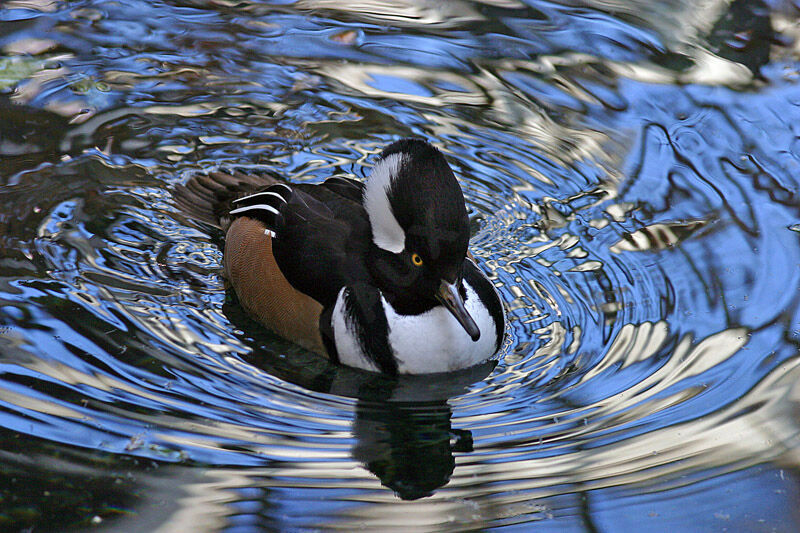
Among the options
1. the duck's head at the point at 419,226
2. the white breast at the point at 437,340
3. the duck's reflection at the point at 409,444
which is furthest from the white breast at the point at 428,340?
the duck's reflection at the point at 409,444

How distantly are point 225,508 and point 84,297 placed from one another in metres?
1.98

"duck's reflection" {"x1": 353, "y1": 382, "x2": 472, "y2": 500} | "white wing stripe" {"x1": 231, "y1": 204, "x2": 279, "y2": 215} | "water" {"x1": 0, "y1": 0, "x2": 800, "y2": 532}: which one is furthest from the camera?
"white wing stripe" {"x1": 231, "y1": 204, "x2": 279, "y2": 215}

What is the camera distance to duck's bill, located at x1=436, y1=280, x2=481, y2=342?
504 cm

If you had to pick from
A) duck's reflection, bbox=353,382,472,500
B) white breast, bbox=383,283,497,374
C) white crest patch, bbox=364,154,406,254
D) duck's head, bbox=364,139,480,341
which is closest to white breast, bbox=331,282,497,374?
white breast, bbox=383,283,497,374

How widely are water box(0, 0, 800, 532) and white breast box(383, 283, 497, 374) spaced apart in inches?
4.6

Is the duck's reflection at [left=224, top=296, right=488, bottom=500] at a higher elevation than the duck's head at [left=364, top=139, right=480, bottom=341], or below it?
below

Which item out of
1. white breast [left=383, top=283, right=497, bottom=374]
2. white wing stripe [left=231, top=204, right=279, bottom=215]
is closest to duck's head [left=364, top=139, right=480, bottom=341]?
white breast [left=383, top=283, right=497, bottom=374]

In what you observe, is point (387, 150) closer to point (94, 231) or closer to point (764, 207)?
point (94, 231)

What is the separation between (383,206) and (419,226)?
0.84 feet

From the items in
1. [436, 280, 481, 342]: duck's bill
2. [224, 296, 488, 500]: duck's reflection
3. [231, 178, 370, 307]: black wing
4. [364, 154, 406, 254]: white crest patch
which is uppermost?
[364, 154, 406, 254]: white crest patch

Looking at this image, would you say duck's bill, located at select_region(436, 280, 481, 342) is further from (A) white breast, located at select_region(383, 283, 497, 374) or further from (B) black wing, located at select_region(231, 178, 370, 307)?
(B) black wing, located at select_region(231, 178, 370, 307)

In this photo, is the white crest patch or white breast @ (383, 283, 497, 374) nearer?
the white crest patch

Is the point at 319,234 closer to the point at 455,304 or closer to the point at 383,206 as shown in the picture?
the point at 383,206

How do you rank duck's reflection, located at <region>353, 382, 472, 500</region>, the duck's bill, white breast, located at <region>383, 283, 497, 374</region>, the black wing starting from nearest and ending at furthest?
duck's reflection, located at <region>353, 382, 472, 500</region>
the duck's bill
white breast, located at <region>383, 283, 497, 374</region>
the black wing
